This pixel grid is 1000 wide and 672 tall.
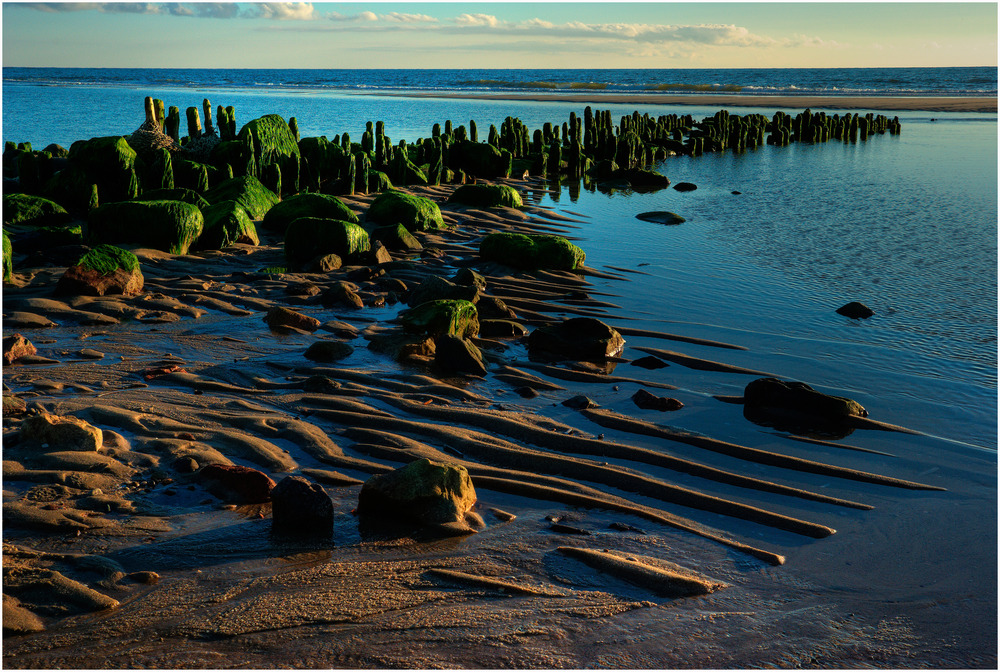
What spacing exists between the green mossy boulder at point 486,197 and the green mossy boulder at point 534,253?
4.33 m

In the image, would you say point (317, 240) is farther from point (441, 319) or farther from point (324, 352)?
point (324, 352)

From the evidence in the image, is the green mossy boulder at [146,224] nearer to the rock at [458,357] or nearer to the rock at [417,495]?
the rock at [458,357]

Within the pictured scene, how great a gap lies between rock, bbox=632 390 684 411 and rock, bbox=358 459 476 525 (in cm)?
211

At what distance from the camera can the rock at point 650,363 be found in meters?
6.51

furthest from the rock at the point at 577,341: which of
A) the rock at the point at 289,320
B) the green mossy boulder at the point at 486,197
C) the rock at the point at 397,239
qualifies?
the green mossy boulder at the point at 486,197

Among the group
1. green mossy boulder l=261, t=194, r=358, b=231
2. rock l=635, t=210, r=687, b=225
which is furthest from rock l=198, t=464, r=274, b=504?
rock l=635, t=210, r=687, b=225

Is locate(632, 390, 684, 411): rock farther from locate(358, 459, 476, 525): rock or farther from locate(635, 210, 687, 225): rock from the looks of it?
locate(635, 210, 687, 225): rock

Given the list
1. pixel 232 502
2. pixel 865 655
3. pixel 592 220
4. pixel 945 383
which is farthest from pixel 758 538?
pixel 592 220

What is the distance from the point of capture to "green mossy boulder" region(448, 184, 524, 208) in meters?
14.1

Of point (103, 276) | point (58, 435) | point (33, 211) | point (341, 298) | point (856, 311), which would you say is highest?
point (33, 211)

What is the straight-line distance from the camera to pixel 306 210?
10953 millimetres

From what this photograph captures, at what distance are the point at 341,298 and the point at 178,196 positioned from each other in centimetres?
447

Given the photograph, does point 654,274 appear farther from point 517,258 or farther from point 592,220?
point 592,220

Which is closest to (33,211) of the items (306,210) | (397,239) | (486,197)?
(306,210)
